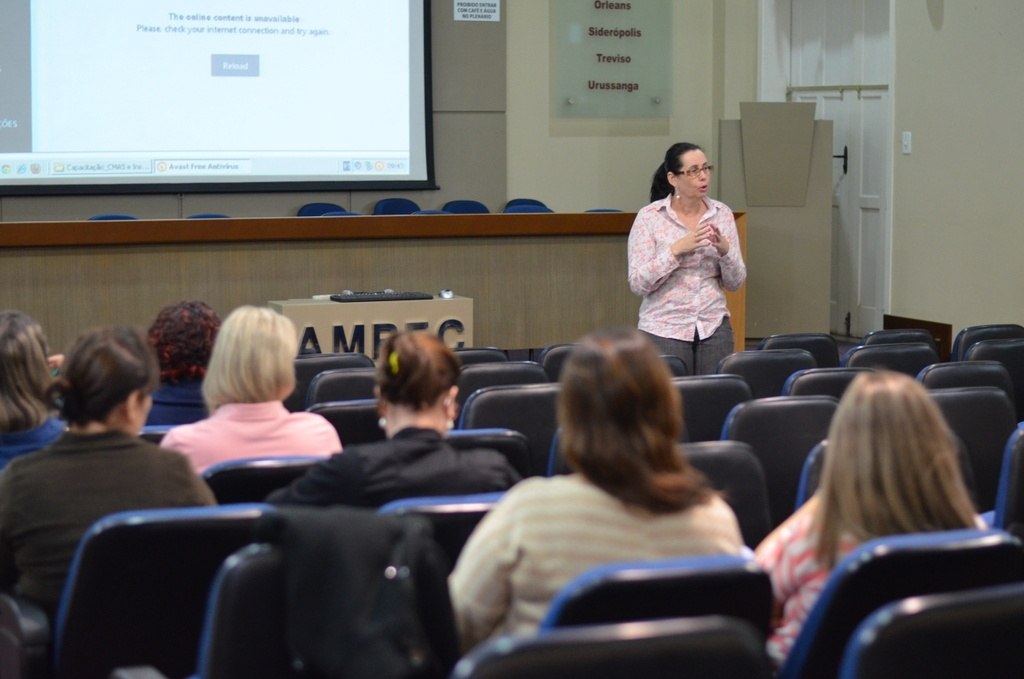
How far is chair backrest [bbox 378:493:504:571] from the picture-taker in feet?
7.08

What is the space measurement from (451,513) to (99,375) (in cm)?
77

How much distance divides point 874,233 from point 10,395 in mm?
7979

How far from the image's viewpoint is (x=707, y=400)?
12.5ft

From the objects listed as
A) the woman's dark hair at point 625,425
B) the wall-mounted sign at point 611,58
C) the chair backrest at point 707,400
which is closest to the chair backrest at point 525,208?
the wall-mounted sign at point 611,58

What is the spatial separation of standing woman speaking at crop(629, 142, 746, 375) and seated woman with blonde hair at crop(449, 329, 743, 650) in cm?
339

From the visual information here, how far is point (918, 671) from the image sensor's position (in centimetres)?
165

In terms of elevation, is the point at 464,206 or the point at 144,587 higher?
the point at 464,206

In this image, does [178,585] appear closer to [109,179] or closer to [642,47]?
[109,179]

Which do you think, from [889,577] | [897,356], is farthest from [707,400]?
[889,577]

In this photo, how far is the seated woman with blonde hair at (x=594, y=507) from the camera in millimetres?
1947

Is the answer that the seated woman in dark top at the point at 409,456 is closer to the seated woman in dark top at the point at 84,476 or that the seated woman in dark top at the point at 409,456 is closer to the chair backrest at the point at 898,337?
the seated woman in dark top at the point at 84,476

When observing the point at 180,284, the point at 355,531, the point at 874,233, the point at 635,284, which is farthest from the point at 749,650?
the point at 874,233

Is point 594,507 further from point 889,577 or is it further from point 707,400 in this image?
point 707,400

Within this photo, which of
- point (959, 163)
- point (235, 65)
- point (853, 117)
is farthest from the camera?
point (853, 117)
